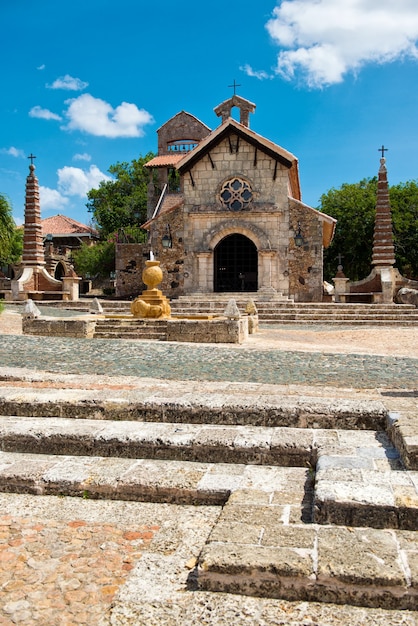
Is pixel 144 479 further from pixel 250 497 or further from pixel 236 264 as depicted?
pixel 236 264

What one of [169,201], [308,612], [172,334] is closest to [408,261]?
[169,201]

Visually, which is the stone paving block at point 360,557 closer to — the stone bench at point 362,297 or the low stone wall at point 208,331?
the low stone wall at point 208,331

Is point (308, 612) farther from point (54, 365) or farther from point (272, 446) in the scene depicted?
point (54, 365)

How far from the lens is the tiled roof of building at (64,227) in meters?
54.4

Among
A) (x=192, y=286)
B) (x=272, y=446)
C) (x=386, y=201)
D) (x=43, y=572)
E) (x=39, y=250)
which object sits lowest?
Result: (x=43, y=572)

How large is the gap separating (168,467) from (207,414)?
996mm

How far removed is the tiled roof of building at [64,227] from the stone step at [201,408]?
163 feet

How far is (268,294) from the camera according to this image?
75.3 ft

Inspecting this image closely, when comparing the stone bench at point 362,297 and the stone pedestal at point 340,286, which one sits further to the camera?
the stone pedestal at point 340,286

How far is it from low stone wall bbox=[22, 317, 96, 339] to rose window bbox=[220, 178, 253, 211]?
37.7ft

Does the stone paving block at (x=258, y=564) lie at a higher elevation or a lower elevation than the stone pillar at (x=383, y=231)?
lower

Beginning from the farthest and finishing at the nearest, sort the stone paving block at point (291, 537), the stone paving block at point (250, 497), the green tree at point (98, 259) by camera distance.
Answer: the green tree at point (98, 259) < the stone paving block at point (250, 497) < the stone paving block at point (291, 537)

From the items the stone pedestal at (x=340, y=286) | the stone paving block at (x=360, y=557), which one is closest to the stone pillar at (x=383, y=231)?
the stone pedestal at (x=340, y=286)

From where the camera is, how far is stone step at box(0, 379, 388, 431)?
15.9 ft
